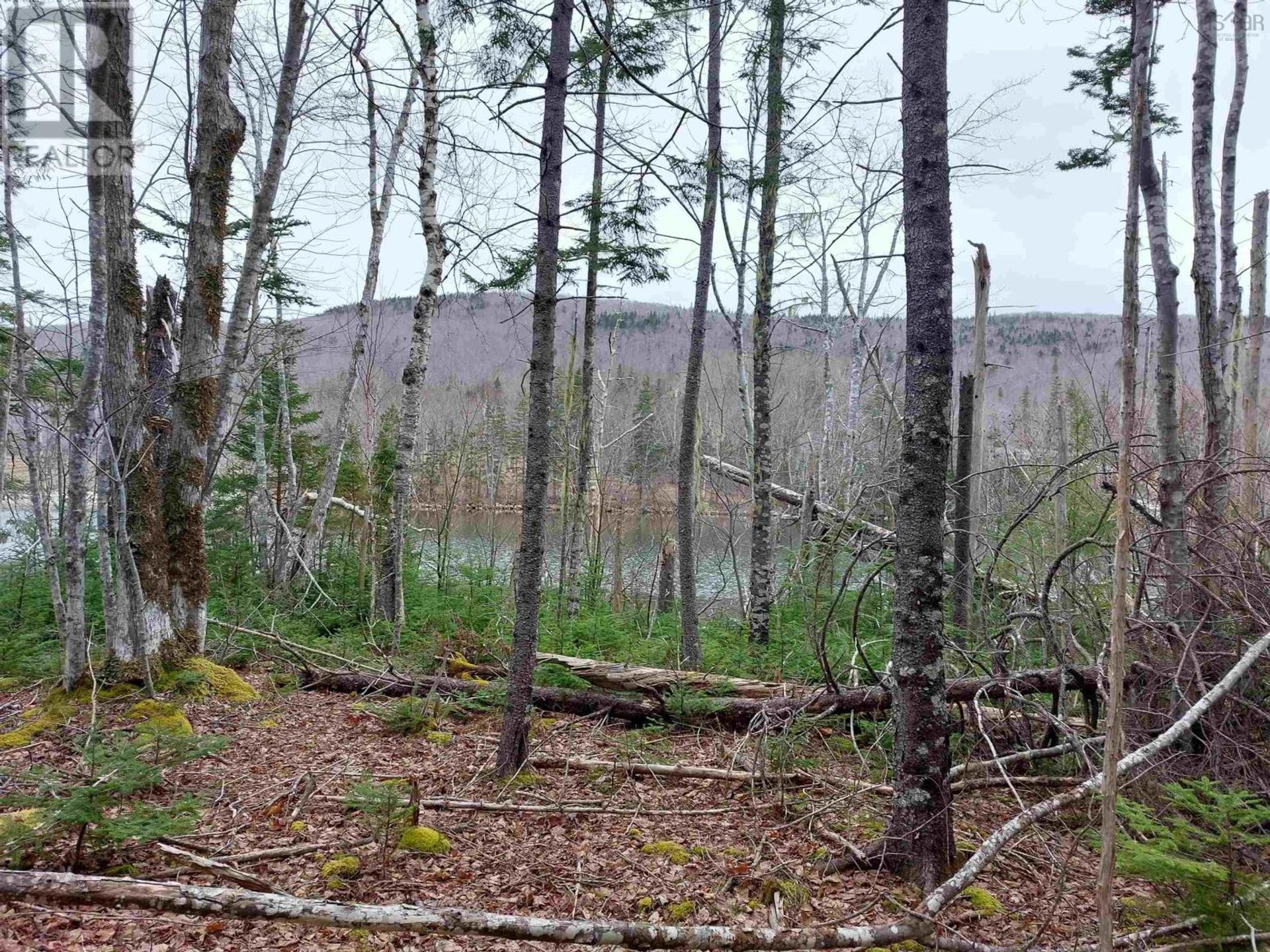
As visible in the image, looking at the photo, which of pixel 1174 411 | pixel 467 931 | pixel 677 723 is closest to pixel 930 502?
pixel 467 931

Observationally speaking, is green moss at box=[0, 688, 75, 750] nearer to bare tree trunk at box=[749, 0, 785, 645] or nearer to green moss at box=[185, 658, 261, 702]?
green moss at box=[185, 658, 261, 702]

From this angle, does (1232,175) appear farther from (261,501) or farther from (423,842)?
(261,501)

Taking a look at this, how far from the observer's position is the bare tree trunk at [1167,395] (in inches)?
167

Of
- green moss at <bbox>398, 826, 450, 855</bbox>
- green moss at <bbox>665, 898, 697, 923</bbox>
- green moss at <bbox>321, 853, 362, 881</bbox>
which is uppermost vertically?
green moss at <bbox>321, 853, 362, 881</bbox>

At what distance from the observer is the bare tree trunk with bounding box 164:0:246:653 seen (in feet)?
19.5

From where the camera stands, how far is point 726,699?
18.9 feet

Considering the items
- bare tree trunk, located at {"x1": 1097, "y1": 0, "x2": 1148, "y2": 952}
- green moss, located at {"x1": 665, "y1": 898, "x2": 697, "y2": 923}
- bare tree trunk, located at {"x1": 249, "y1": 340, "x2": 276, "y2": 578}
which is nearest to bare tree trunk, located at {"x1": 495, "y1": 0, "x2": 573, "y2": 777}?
green moss, located at {"x1": 665, "y1": 898, "x2": 697, "y2": 923}

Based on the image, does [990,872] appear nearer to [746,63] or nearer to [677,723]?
[677,723]

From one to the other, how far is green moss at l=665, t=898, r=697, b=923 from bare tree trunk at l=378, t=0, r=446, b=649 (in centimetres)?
572

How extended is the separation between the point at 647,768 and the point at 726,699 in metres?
1.13

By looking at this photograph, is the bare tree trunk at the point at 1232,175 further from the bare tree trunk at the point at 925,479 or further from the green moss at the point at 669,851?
the green moss at the point at 669,851

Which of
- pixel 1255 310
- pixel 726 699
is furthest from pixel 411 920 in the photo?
pixel 1255 310

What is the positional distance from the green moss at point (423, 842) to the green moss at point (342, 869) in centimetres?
25

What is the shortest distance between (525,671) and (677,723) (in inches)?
73.2
